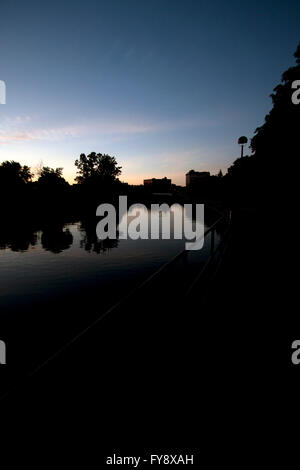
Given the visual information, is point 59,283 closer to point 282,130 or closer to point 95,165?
point 282,130

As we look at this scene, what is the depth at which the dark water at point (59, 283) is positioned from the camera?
621 centimetres

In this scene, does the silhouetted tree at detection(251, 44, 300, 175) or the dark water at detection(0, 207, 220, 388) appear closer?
the dark water at detection(0, 207, 220, 388)

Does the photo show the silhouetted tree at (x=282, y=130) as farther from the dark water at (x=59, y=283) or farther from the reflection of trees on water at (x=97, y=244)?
the reflection of trees on water at (x=97, y=244)

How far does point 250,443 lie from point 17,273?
477 inches

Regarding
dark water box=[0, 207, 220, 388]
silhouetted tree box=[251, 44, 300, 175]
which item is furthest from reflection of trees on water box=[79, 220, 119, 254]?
silhouetted tree box=[251, 44, 300, 175]

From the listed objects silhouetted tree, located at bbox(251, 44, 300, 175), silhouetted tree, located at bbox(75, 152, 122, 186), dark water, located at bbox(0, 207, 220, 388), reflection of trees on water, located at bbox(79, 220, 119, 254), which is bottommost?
dark water, located at bbox(0, 207, 220, 388)

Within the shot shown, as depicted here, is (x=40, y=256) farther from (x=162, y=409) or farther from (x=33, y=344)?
(x=162, y=409)

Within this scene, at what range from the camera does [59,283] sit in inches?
410

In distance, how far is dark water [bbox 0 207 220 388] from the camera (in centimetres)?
621

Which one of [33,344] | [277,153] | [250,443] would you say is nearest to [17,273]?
[33,344]

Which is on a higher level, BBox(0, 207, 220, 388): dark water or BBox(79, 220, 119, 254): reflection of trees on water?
BBox(79, 220, 119, 254): reflection of trees on water

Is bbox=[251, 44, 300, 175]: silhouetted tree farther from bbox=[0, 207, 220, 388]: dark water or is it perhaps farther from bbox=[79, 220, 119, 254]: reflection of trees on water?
bbox=[79, 220, 119, 254]: reflection of trees on water

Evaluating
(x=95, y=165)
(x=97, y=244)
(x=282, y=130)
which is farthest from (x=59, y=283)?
(x=95, y=165)

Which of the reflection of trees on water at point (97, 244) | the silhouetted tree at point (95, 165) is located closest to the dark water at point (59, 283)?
the reflection of trees on water at point (97, 244)
